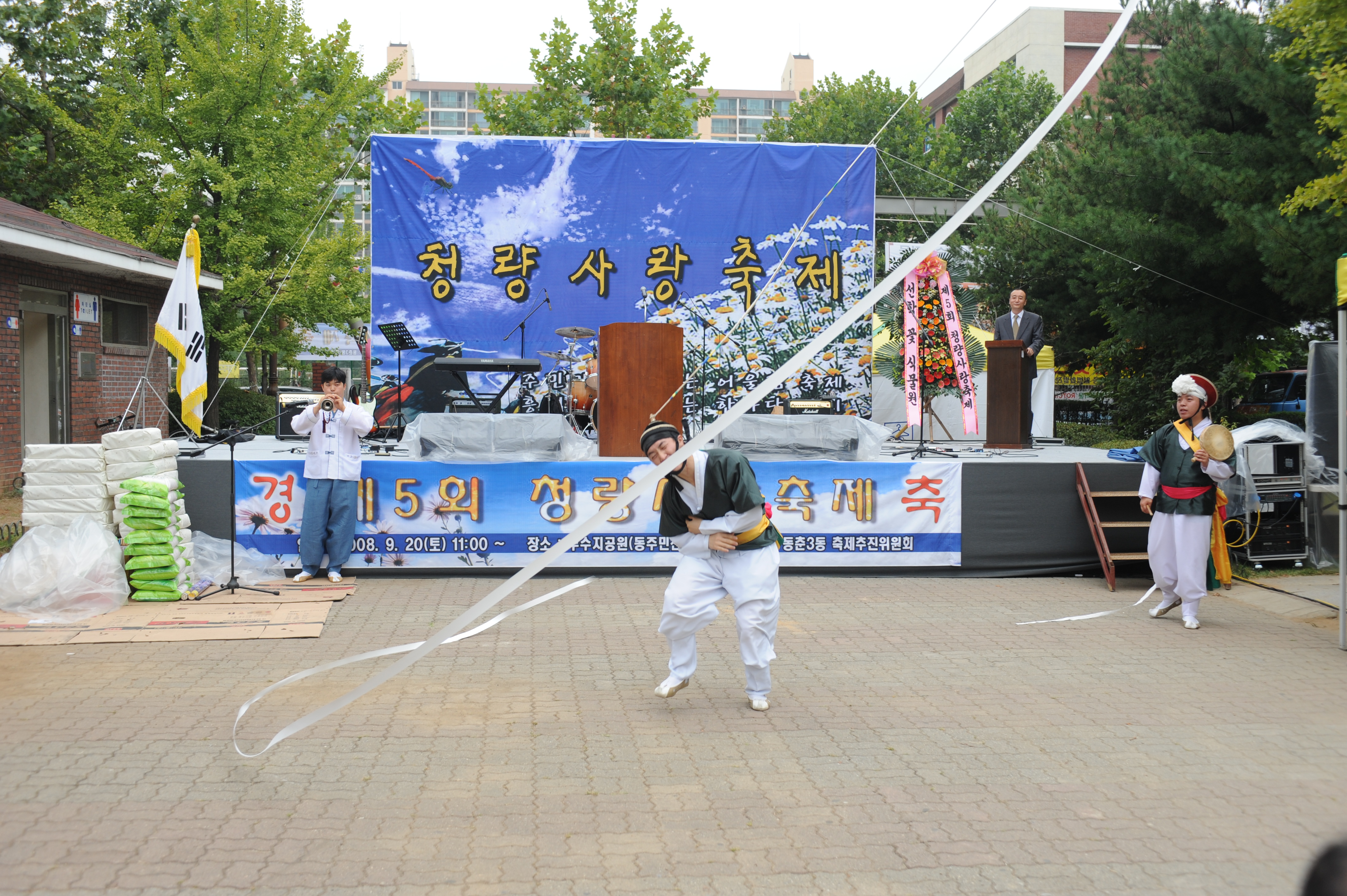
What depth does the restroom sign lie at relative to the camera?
1489 centimetres

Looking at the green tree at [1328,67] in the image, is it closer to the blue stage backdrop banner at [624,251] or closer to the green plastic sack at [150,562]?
the blue stage backdrop banner at [624,251]

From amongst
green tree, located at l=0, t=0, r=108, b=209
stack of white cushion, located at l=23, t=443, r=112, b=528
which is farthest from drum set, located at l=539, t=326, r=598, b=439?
green tree, located at l=0, t=0, r=108, b=209

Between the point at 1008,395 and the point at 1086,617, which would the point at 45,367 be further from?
the point at 1086,617

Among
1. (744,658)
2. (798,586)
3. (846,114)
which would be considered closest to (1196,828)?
(744,658)

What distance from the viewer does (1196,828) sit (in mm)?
4023

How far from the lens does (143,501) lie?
8195 mm

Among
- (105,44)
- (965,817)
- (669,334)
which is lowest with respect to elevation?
(965,817)

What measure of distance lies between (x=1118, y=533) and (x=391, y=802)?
311 inches

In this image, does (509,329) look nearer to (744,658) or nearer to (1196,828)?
(744,658)

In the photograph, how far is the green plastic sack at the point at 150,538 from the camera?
27.1 feet

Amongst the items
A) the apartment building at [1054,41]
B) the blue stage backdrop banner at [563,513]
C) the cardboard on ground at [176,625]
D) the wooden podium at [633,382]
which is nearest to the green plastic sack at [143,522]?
the cardboard on ground at [176,625]

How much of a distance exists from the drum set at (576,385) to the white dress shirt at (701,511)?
736 cm

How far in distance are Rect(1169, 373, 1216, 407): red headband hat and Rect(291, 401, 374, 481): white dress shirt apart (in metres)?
6.43

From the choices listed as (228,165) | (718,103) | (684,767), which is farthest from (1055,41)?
(718,103)
